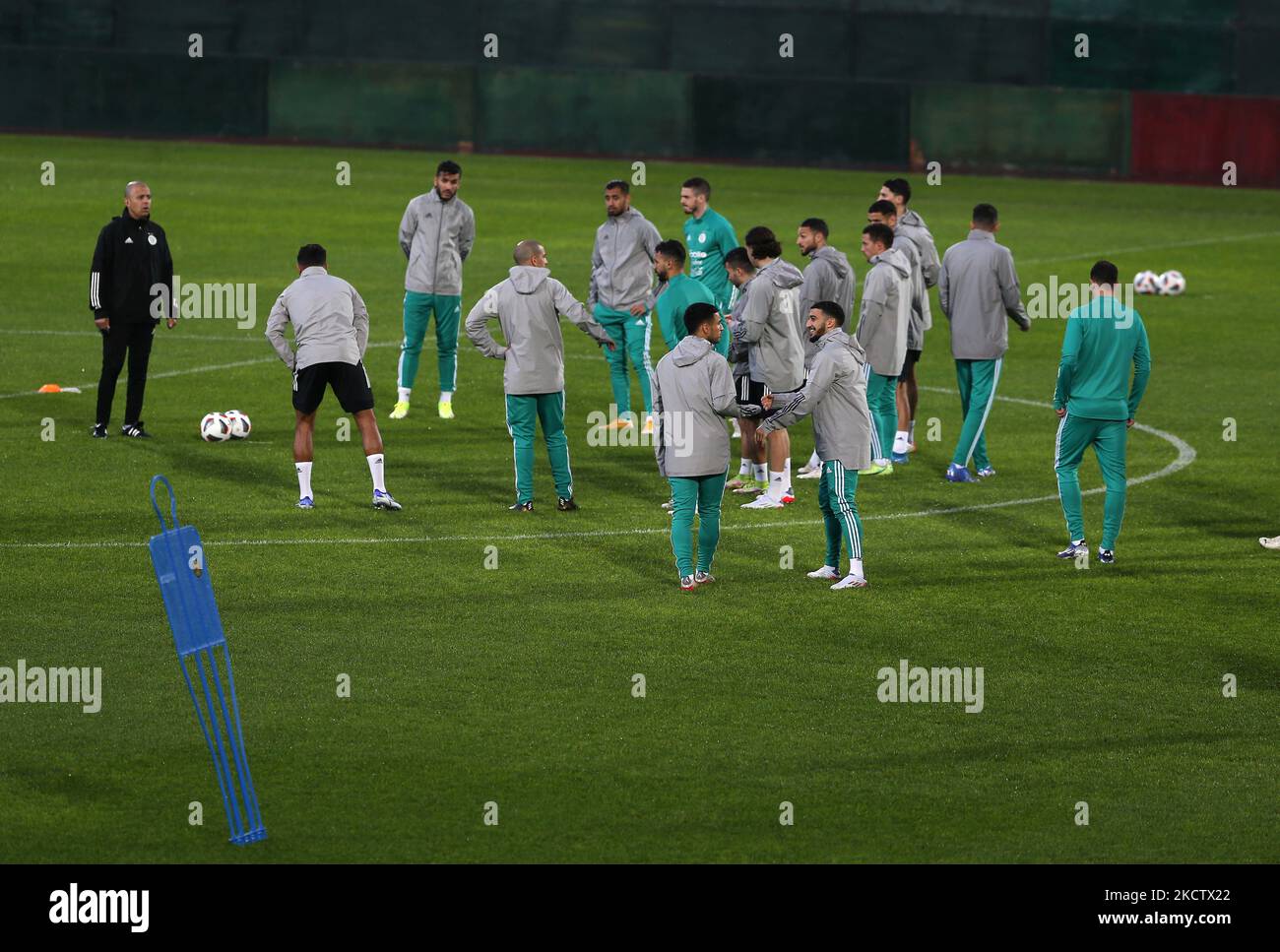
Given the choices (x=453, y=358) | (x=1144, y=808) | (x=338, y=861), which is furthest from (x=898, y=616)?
(x=453, y=358)

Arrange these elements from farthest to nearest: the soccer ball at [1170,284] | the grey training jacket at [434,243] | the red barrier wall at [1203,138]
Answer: the red barrier wall at [1203,138]
the soccer ball at [1170,284]
the grey training jacket at [434,243]

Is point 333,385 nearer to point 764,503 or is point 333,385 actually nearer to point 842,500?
point 764,503

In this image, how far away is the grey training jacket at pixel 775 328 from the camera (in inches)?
628

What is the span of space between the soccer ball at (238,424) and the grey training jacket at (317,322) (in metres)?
3.00

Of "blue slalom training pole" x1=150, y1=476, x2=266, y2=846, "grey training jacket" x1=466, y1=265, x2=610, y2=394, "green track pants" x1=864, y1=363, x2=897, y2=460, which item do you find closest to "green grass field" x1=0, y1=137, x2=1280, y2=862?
"blue slalom training pole" x1=150, y1=476, x2=266, y2=846

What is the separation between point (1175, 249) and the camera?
35938 mm

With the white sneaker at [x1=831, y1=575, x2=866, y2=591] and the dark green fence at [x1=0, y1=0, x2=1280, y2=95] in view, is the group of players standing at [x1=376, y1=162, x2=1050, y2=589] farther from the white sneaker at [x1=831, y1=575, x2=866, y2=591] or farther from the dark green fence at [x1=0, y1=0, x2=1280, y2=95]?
the dark green fence at [x1=0, y1=0, x2=1280, y2=95]

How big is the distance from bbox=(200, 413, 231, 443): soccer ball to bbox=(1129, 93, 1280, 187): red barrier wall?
31657 mm

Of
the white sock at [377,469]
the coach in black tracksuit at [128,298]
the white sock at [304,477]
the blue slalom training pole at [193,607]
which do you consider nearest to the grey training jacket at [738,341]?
the white sock at [377,469]

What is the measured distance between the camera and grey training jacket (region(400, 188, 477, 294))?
A: 20016 millimetres

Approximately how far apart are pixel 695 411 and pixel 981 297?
4.90m

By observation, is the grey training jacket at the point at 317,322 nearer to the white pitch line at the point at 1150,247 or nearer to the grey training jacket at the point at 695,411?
the grey training jacket at the point at 695,411
